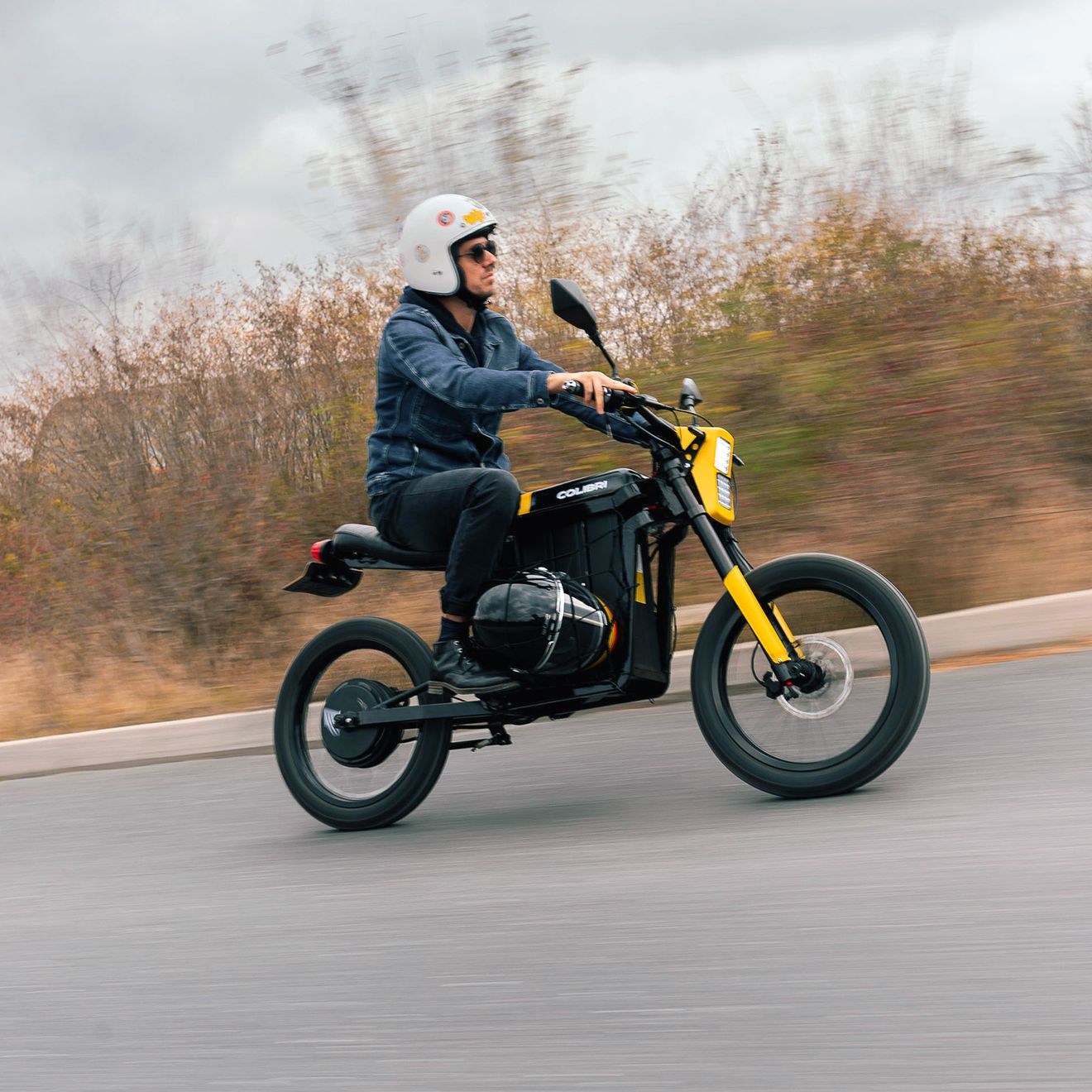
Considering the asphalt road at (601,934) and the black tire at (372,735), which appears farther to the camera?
the black tire at (372,735)

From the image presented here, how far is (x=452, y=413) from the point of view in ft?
15.9

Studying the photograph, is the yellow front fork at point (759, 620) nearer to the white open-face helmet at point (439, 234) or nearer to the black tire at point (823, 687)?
the black tire at point (823, 687)

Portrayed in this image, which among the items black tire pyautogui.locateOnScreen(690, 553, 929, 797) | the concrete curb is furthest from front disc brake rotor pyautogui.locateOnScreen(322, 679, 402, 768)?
the concrete curb

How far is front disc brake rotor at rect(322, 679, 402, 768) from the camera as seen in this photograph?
4898 millimetres

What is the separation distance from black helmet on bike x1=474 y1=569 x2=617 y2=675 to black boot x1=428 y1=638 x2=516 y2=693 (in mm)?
80

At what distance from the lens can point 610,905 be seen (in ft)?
12.3

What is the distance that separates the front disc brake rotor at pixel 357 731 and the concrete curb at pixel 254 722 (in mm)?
1928

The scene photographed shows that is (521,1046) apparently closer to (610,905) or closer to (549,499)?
(610,905)

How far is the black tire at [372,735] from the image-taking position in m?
A: 4.87

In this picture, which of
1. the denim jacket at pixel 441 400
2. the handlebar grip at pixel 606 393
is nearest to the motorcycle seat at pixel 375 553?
the denim jacket at pixel 441 400

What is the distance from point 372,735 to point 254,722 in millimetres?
2248

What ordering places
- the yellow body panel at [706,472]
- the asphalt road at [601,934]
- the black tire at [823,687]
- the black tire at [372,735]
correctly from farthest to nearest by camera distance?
the black tire at [372,735] < the yellow body panel at [706,472] < the black tire at [823,687] < the asphalt road at [601,934]

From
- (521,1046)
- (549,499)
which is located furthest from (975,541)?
(521,1046)

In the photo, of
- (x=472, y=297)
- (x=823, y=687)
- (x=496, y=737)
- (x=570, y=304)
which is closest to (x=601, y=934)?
(x=823, y=687)
